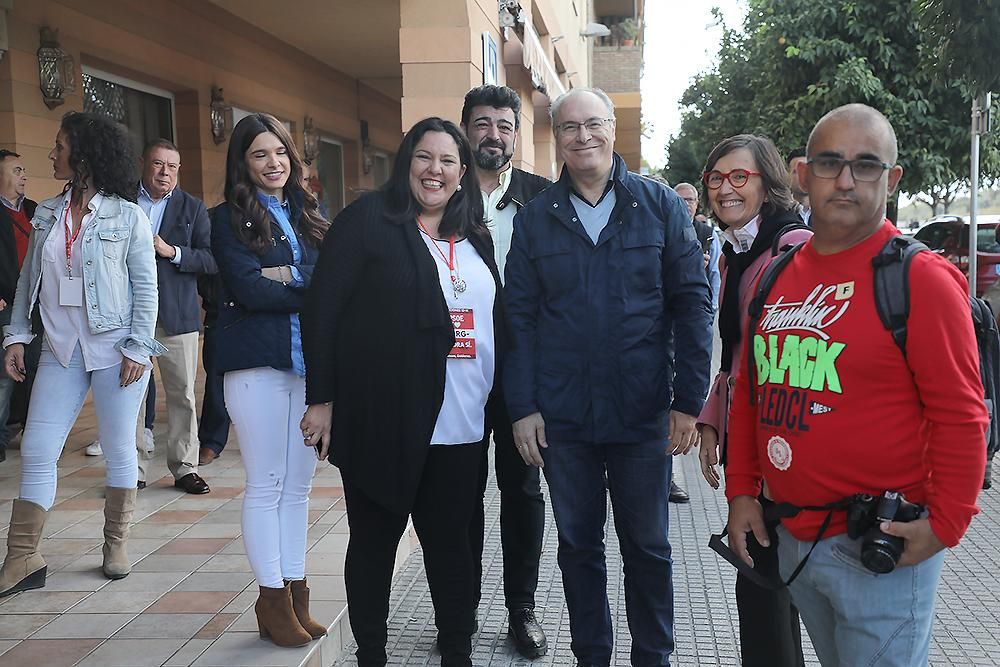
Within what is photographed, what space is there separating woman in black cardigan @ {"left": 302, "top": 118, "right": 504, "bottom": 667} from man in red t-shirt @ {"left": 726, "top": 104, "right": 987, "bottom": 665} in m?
1.13

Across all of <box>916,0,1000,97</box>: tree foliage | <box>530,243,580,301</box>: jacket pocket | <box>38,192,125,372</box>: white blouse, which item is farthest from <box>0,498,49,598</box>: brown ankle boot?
<box>916,0,1000,97</box>: tree foliage

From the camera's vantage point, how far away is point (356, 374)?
2.98 metres

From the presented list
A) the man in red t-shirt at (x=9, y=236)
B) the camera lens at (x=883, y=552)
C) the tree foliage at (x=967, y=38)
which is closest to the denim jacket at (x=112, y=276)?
the man in red t-shirt at (x=9, y=236)

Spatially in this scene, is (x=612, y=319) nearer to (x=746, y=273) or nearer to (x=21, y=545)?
(x=746, y=273)

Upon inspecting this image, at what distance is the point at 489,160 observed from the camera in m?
3.70

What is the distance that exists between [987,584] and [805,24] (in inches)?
546

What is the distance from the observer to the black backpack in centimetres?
191

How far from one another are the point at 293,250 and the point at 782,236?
1.73m

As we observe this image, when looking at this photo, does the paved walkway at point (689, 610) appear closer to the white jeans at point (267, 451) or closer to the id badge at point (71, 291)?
the white jeans at point (267, 451)

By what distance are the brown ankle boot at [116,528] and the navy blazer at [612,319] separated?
1.92 metres

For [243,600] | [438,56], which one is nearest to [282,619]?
[243,600]

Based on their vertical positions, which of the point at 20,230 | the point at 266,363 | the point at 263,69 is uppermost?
the point at 263,69

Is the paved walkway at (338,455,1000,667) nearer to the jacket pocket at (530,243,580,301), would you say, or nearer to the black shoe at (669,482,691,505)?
the black shoe at (669,482,691,505)

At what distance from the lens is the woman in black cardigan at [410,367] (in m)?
2.95
